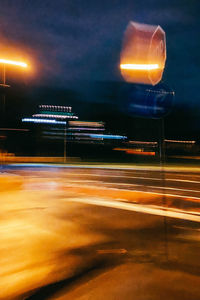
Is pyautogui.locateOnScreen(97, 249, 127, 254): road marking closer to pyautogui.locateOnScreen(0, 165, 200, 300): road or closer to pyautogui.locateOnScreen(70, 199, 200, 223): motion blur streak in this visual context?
pyautogui.locateOnScreen(0, 165, 200, 300): road

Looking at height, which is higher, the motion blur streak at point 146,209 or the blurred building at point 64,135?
the blurred building at point 64,135

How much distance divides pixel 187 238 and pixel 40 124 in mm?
71646

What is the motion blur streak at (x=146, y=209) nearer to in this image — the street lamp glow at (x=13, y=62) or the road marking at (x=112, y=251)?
the road marking at (x=112, y=251)

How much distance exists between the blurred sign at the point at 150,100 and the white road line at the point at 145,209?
6525 millimetres

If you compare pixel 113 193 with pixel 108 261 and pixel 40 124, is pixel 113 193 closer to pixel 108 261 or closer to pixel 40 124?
pixel 108 261

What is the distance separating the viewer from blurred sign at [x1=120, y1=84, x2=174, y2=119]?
151 ft

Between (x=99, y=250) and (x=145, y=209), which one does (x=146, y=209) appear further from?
(x=99, y=250)

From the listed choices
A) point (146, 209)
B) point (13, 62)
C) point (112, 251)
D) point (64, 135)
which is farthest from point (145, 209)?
point (64, 135)

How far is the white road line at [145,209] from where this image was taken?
30.6 feet

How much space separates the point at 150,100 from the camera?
184ft

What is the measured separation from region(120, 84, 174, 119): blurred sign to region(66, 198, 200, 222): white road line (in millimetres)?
6525

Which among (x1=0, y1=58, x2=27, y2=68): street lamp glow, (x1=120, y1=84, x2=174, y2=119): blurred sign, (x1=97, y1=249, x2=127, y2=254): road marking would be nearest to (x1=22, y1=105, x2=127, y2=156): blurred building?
(x1=120, y1=84, x2=174, y2=119): blurred sign

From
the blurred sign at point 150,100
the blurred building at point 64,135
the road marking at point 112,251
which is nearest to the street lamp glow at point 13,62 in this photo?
the blurred sign at point 150,100

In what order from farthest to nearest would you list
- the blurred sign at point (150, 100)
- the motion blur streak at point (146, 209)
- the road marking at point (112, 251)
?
the blurred sign at point (150, 100)
the motion blur streak at point (146, 209)
the road marking at point (112, 251)
